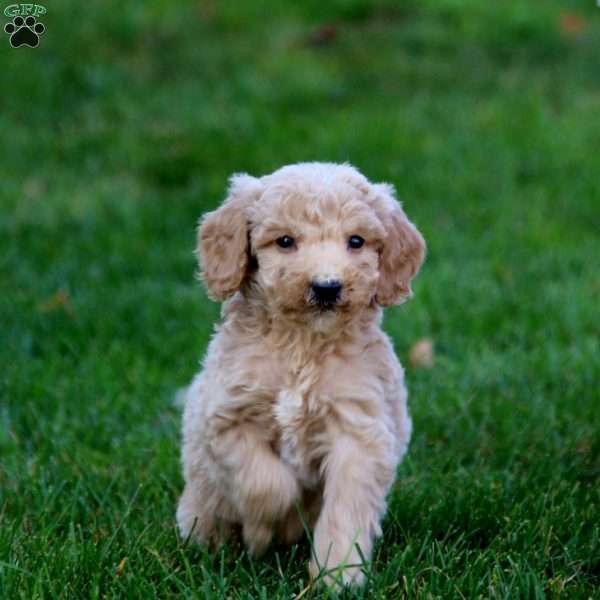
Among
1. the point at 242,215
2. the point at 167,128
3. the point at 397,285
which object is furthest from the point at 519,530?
the point at 167,128

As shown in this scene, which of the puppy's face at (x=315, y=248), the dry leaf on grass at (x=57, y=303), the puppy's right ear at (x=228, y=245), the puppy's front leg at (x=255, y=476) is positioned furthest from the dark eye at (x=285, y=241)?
the dry leaf on grass at (x=57, y=303)

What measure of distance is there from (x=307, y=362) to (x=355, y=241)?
394 millimetres

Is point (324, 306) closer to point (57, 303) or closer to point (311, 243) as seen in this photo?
point (311, 243)

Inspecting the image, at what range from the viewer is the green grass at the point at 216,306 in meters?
3.78

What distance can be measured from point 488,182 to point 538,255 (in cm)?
143

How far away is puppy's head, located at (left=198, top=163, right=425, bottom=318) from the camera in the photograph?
3.48 metres

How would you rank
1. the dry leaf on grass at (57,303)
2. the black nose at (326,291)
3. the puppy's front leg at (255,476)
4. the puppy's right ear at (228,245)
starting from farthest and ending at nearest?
the dry leaf on grass at (57,303) → the puppy's right ear at (228,245) → the puppy's front leg at (255,476) → the black nose at (326,291)

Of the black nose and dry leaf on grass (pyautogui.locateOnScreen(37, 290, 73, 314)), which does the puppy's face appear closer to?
the black nose

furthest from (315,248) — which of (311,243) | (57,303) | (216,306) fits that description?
(57,303)

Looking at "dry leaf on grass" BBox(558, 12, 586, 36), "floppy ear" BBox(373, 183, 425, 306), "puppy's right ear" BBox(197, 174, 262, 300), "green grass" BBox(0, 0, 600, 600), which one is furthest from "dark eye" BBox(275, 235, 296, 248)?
"dry leaf on grass" BBox(558, 12, 586, 36)

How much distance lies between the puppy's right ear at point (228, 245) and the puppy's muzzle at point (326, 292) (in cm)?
38

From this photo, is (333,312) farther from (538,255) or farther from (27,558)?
(538,255)

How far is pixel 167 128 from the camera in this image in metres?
10.1

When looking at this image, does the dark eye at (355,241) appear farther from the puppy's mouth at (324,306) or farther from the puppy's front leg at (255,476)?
the puppy's front leg at (255,476)
